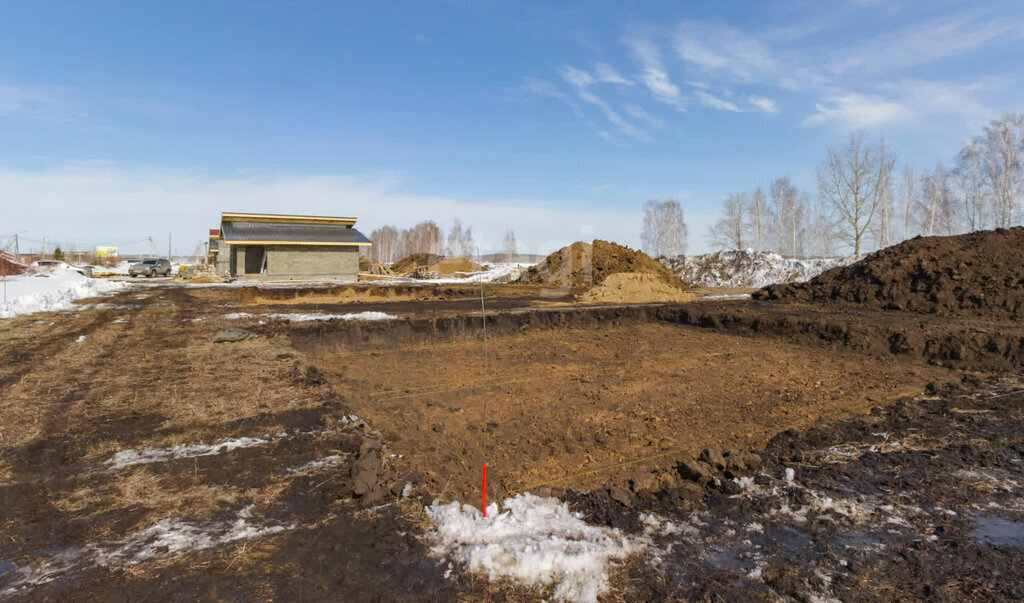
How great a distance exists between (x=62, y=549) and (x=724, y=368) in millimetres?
9188

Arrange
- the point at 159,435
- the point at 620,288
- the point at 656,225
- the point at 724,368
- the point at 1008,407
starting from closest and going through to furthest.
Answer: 1. the point at 159,435
2. the point at 1008,407
3. the point at 724,368
4. the point at 620,288
5. the point at 656,225

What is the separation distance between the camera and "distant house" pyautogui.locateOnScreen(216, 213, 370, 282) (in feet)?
109

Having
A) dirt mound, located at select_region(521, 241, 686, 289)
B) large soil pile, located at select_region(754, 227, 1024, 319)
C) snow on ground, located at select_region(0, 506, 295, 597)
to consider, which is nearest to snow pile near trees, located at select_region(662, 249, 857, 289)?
dirt mound, located at select_region(521, 241, 686, 289)

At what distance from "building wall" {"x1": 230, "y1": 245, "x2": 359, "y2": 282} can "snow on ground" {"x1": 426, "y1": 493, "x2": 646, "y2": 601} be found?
32733 mm

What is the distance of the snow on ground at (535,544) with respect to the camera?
2.91 metres

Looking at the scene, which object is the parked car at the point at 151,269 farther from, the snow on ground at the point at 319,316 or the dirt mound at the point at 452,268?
the snow on ground at the point at 319,316

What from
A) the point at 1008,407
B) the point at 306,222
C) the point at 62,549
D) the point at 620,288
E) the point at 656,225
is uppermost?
the point at 656,225

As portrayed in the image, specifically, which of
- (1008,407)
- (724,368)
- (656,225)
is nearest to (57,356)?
(724,368)

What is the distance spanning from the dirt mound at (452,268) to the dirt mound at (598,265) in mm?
Answer: 14982

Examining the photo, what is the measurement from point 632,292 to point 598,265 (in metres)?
7.71

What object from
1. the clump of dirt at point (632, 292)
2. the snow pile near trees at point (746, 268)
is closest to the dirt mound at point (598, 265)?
the clump of dirt at point (632, 292)

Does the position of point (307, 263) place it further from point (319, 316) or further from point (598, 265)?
point (319, 316)

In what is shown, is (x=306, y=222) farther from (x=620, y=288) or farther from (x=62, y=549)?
(x=62, y=549)

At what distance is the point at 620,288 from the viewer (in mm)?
22781
